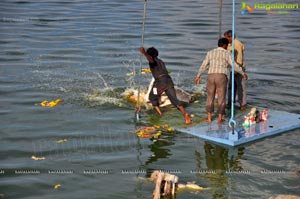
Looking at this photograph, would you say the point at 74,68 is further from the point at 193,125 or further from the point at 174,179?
the point at 174,179

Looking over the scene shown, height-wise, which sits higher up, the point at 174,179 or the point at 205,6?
the point at 205,6

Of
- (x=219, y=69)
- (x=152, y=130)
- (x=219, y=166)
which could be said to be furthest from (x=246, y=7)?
(x=219, y=166)

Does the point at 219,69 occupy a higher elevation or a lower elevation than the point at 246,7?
lower

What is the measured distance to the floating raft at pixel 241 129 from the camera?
11.1 metres

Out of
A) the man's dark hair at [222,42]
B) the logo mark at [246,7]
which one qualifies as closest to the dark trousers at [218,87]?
the man's dark hair at [222,42]

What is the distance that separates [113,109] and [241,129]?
3232mm

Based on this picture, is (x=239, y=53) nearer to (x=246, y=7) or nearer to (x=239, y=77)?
(x=239, y=77)

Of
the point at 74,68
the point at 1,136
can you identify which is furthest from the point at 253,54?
the point at 1,136

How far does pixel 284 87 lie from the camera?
51.0ft

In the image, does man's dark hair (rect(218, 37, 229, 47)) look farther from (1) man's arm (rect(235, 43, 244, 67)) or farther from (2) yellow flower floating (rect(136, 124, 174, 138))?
(2) yellow flower floating (rect(136, 124, 174, 138))

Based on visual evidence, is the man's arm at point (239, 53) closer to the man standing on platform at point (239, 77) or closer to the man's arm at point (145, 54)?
the man standing on platform at point (239, 77)

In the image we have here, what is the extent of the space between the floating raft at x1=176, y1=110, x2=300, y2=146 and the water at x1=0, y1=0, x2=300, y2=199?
0.14 metres

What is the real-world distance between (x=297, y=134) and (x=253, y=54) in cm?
820

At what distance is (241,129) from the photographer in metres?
11.6
